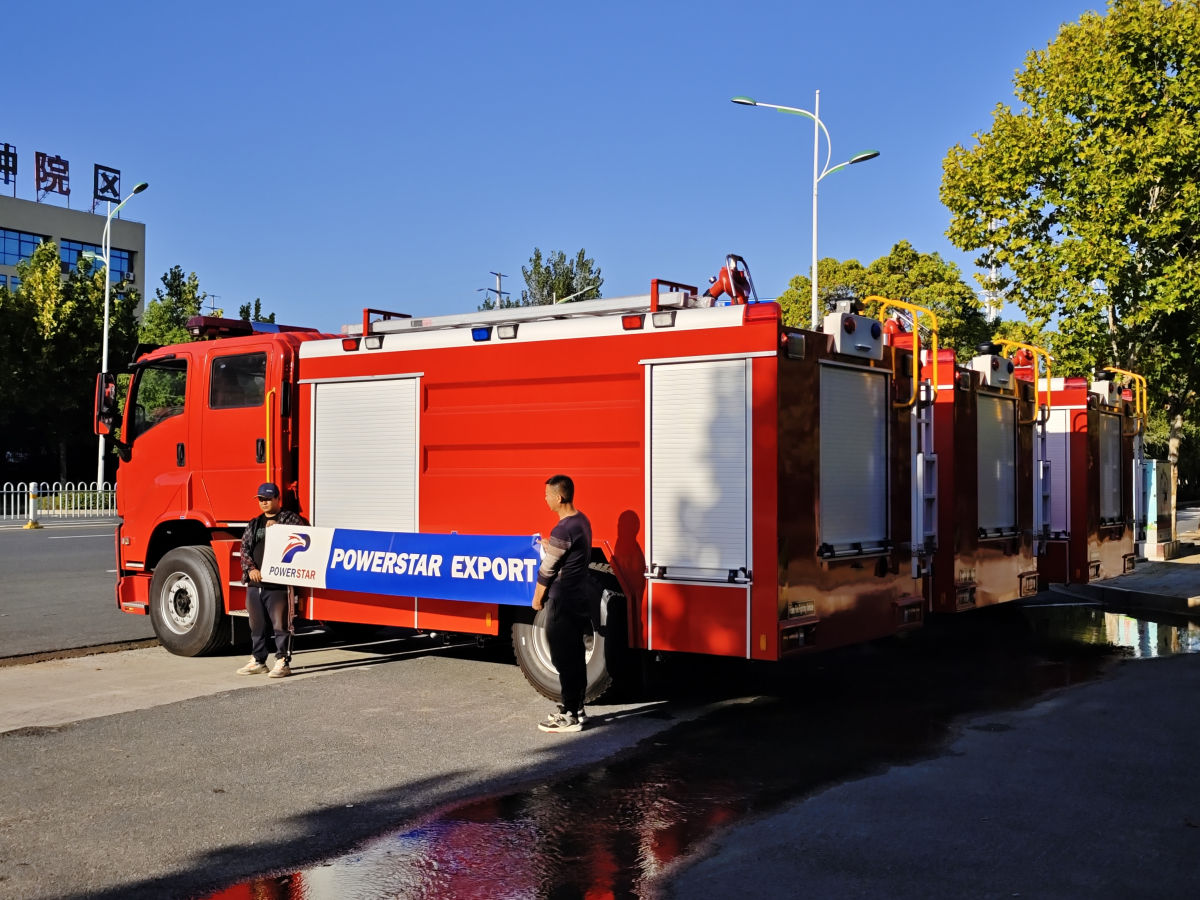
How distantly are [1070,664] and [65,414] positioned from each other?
35.9 metres

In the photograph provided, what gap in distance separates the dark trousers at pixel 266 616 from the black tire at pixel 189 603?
95 centimetres

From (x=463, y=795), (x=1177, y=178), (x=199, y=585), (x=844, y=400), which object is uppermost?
(x=1177, y=178)

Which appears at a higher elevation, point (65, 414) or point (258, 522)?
point (65, 414)

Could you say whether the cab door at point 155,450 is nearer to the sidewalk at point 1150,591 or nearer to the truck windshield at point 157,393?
the truck windshield at point 157,393

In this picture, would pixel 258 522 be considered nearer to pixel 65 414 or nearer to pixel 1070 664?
pixel 1070 664

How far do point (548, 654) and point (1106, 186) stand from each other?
1632cm

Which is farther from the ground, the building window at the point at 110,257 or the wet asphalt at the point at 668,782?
the building window at the point at 110,257

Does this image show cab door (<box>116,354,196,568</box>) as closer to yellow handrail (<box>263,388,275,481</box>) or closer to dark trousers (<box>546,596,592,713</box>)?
yellow handrail (<box>263,388,275,481</box>)

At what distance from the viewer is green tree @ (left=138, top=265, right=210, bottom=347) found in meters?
37.8

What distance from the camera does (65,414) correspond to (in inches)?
1490

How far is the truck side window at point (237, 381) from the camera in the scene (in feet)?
32.4

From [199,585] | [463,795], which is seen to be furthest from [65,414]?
[463,795]

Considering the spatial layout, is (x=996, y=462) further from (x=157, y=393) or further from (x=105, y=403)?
(x=105, y=403)

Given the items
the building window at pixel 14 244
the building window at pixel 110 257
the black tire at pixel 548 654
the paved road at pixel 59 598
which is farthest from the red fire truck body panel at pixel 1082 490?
the building window at pixel 14 244
